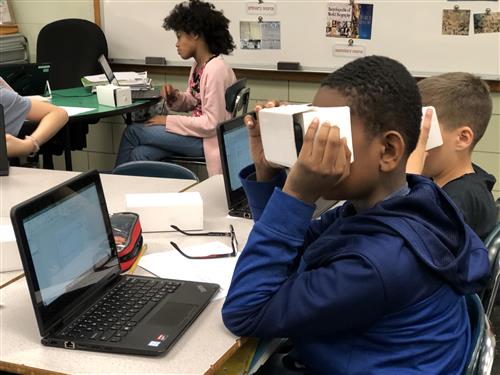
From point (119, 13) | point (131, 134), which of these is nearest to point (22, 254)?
point (131, 134)

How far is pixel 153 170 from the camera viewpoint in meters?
2.55

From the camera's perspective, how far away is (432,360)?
1107 mm

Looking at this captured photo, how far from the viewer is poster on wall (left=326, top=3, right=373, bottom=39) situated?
147 inches

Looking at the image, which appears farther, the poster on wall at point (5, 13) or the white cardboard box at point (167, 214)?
Result: the poster on wall at point (5, 13)

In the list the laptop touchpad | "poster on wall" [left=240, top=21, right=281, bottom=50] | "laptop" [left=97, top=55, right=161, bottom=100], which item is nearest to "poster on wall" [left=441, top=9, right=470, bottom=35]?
"poster on wall" [left=240, top=21, right=281, bottom=50]

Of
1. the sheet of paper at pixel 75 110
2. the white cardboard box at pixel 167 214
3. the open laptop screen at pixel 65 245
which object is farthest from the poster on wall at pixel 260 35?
the open laptop screen at pixel 65 245

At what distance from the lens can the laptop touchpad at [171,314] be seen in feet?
3.98

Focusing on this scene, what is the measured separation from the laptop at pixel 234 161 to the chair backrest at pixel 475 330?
65 centimetres

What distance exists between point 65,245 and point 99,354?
9.4 inches

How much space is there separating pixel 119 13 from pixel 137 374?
12.4 feet

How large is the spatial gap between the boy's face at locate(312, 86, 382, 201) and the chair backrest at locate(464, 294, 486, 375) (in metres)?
0.33

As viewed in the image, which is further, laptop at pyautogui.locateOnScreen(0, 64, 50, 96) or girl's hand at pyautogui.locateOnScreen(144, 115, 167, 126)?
girl's hand at pyautogui.locateOnScreen(144, 115, 167, 126)

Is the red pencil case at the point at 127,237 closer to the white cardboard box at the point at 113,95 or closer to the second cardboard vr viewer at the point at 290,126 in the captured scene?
the second cardboard vr viewer at the point at 290,126

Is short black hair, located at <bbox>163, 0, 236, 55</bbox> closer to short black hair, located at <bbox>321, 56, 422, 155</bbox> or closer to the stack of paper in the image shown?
the stack of paper
